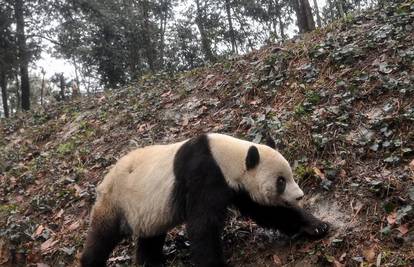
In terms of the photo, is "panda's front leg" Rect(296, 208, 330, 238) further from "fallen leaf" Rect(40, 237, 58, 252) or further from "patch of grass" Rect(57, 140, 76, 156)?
"patch of grass" Rect(57, 140, 76, 156)

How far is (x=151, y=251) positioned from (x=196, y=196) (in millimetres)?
1553

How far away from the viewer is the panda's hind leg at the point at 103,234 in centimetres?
608

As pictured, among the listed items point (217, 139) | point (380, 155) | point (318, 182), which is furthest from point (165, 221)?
point (380, 155)

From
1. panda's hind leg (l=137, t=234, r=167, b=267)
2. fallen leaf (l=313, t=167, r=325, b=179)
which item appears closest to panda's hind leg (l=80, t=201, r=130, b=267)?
panda's hind leg (l=137, t=234, r=167, b=267)

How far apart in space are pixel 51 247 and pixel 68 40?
17.3 metres

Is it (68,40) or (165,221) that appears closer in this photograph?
(165,221)

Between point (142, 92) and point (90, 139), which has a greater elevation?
point (142, 92)

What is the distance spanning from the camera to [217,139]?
559cm

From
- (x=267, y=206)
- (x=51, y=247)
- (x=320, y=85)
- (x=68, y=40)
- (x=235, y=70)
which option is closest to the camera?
(x=267, y=206)

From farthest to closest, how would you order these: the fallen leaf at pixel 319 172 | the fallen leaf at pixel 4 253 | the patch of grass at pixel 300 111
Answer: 1. the patch of grass at pixel 300 111
2. the fallen leaf at pixel 4 253
3. the fallen leaf at pixel 319 172

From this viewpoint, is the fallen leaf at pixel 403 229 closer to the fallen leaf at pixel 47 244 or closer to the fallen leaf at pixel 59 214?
the fallen leaf at pixel 47 244

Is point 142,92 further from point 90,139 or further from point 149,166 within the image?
point 149,166

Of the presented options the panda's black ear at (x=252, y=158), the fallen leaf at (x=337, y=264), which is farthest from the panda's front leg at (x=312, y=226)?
the panda's black ear at (x=252, y=158)

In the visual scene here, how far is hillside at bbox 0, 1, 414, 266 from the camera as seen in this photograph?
5.43 metres
